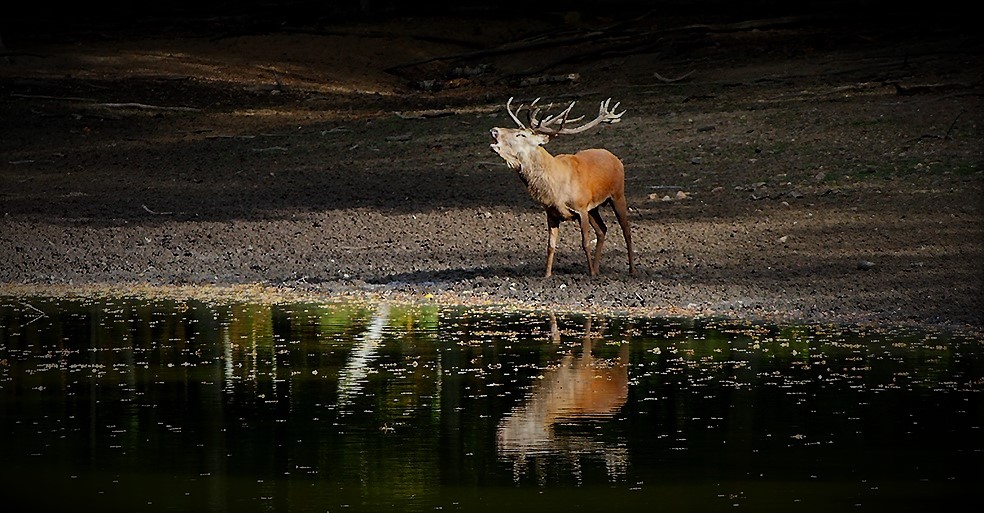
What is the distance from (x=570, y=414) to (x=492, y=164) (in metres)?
11.6

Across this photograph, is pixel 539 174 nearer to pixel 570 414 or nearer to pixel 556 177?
pixel 556 177

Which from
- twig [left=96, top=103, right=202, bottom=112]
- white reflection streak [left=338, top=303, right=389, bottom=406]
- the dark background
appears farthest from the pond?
the dark background

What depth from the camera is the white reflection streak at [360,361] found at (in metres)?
10.1

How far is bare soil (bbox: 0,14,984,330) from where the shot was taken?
591 inches

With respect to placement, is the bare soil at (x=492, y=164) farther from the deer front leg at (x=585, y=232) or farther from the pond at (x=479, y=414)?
the pond at (x=479, y=414)

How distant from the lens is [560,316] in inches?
523

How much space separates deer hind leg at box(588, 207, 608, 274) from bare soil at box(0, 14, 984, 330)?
138mm

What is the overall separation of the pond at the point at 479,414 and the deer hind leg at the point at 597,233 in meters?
1.79

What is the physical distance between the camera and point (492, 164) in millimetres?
20812

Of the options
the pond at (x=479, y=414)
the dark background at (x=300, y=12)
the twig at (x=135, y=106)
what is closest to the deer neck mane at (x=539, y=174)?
the pond at (x=479, y=414)

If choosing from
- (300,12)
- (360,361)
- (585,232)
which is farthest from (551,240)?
(300,12)

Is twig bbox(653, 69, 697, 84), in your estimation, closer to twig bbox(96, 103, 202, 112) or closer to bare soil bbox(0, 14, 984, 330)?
bare soil bbox(0, 14, 984, 330)

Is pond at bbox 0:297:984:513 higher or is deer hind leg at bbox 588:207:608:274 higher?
deer hind leg at bbox 588:207:608:274

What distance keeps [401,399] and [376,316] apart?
141 inches
